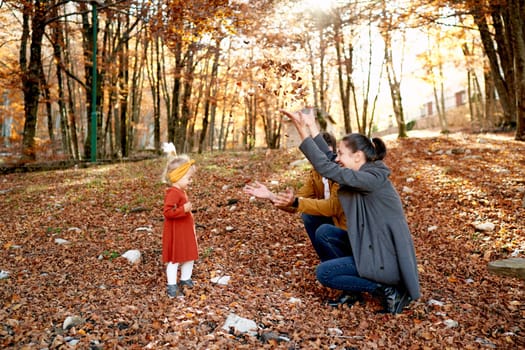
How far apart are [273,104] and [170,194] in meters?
17.6

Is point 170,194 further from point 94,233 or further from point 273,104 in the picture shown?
point 273,104

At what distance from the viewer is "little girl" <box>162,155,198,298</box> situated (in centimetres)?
383

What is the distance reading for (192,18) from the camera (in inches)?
315

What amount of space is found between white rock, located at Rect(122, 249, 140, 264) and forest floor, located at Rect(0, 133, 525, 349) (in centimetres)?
9

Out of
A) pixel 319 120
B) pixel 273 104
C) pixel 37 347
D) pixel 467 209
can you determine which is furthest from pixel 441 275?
pixel 273 104

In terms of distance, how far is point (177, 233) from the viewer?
12.7 feet

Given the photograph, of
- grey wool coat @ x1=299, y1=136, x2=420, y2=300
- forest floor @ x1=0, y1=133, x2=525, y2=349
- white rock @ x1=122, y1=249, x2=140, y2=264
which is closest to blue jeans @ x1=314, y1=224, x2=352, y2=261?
grey wool coat @ x1=299, y1=136, x2=420, y2=300

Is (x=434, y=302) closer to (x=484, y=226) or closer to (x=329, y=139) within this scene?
(x=329, y=139)

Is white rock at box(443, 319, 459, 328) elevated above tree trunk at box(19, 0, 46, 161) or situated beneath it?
situated beneath

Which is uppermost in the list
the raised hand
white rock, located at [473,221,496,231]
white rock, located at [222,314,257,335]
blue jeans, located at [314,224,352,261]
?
the raised hand

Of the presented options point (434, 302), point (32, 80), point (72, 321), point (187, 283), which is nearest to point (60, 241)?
point (187, 283)

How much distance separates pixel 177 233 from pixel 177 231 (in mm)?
20

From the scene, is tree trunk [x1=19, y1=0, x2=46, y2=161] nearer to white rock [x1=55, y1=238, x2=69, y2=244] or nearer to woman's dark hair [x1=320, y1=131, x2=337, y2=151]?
white rock [x1=55, y1=238, x2=69, y2=244]

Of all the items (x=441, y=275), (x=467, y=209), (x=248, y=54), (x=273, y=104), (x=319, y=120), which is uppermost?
(x=248, y=54)
